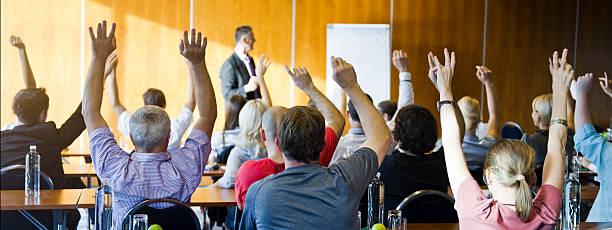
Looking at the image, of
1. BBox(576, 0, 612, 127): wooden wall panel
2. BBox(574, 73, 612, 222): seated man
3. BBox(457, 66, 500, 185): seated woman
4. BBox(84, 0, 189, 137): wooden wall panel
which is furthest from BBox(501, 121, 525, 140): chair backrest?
BBox(84, 0, 189, 137): wooden wall panel

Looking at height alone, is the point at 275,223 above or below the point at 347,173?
below

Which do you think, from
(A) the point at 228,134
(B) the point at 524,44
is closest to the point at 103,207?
(A) the point at 228,134

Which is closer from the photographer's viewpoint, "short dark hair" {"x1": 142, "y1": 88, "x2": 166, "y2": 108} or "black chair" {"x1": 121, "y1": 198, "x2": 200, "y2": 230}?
"black chair" {"x1": 121, "y1": 198, "x2": 200, "y2": 230}

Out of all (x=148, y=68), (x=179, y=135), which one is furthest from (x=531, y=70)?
(x=179, y=135)

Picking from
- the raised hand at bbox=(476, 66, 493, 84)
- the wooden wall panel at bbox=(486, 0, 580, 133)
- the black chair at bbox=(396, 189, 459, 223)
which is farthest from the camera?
the wooden wall panel at bbox=(486, 0, 580, 133)

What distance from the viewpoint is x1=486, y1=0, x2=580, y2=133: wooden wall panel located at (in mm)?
10836

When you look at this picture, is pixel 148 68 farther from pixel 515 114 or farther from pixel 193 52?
pixel 193 52

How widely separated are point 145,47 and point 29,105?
575 cm

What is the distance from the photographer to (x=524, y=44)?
10.9 m

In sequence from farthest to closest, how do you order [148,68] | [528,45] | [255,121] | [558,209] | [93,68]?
1. [528,45]
2. [148,68]
3. [255,121]
4. [93,68]
5. [558,209]

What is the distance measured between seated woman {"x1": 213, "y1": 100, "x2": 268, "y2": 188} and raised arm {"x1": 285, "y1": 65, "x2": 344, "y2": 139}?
114 centimetres

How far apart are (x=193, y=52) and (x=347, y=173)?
1.03 m

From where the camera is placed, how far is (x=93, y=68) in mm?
2895

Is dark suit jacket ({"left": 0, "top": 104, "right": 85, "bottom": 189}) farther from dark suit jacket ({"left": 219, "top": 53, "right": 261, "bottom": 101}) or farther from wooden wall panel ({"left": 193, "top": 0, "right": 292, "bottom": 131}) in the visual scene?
wooden wall panel ({"left": 193, "top": 0, "right": 292, "bottom": 131})
